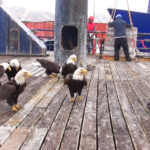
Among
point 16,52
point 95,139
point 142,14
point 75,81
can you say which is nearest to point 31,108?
point 75,81

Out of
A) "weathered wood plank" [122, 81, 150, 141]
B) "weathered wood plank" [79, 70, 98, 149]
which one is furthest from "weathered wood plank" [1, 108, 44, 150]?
"weathered wood plank" [122, 81, 150, 141]

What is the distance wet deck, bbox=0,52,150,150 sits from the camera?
3.05m

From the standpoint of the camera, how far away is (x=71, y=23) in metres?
8.53

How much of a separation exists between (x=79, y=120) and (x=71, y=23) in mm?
5376

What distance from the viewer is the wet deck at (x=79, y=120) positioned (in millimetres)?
3053

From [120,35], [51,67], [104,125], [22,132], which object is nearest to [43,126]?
[22,132]

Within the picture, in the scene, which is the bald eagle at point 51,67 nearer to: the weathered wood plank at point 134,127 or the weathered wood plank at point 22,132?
the weathered wood plank at point 134,127

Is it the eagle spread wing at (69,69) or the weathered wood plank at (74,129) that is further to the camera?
the eagle spread wing at (69,69)

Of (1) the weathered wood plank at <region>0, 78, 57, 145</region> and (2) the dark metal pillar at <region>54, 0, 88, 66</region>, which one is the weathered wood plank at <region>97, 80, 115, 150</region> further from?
(2) the dark metal pillar at <region>54, 0, 88, 66</region>

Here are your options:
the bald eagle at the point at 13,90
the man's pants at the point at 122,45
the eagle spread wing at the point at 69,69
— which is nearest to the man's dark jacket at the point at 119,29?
the man's pants at the point at 122,45

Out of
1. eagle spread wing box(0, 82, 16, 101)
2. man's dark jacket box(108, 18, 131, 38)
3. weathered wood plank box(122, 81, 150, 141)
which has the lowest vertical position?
weathered wood plank box(122, 81, 150, 141)

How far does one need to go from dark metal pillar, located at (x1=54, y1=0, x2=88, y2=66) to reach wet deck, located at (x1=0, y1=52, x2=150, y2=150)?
2717 mm

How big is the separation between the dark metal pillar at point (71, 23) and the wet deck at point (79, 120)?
2.72 meters

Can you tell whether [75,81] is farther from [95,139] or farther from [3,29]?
[3,29]
